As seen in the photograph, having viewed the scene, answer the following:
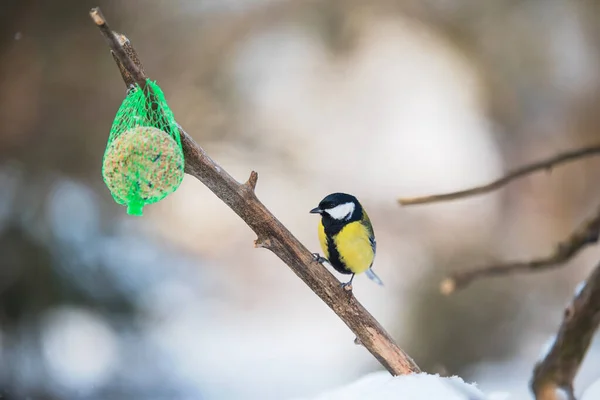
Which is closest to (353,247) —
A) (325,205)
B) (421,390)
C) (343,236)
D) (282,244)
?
Result: (343,236)

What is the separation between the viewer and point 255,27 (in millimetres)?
5176

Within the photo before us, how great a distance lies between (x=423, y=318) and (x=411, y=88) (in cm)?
200

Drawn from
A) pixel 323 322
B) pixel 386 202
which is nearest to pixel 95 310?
pixel 323 322

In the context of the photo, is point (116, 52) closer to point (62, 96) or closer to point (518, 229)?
point (62, 96)

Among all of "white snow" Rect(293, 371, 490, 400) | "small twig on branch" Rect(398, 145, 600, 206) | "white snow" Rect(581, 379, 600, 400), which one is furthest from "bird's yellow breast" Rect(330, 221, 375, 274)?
"small twig on branch" Rect(398, 145, 600, 206)

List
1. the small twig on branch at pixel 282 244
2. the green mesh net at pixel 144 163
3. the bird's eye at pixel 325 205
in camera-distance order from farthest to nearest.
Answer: the bird's eye at pixel 325 205 < the small twig on branch at pixel 282 244 < the green mesh net at pixel 144 163

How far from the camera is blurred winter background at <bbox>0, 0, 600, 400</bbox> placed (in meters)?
4.71

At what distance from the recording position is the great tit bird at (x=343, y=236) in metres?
2.31

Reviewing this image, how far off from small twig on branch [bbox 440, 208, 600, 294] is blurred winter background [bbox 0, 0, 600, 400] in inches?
153

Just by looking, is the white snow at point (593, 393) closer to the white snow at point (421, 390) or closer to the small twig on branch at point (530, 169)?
the white snow at point (421, 390)

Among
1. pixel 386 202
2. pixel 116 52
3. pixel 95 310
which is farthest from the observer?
pixel 386 202

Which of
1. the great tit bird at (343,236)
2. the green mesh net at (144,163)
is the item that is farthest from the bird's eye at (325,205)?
the green mesh net at (144,163)

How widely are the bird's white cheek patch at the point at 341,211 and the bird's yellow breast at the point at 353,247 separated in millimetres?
39

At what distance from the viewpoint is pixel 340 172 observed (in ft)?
17.4
